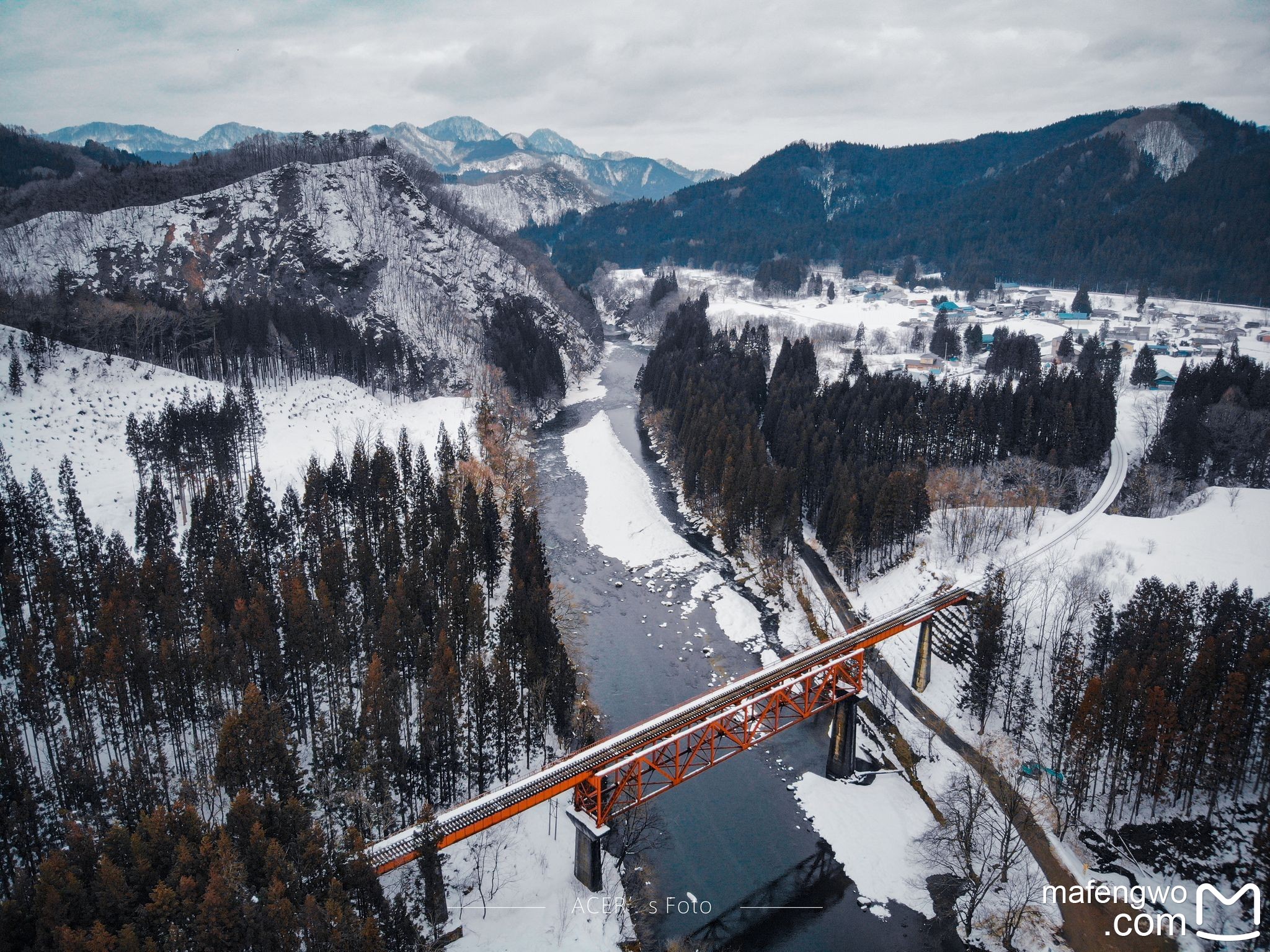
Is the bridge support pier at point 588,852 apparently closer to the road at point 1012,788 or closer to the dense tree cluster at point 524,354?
→ the road at point 1012,788

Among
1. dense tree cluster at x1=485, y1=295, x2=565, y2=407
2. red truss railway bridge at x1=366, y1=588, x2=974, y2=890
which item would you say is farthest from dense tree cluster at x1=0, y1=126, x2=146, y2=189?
red truss railway bridge at x1=366, y1=588, x2=974, y2=890

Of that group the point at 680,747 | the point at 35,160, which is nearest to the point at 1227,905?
the point at 680,747

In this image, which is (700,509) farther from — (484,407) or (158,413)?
(158,413)

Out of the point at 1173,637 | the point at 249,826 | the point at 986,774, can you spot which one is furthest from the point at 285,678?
the point at 1173,637

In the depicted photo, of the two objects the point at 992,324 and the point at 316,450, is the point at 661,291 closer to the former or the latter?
the point at 992,324

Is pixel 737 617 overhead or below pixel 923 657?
below

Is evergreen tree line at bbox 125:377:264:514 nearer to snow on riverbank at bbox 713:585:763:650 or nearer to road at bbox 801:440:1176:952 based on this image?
snow on riverbank at bbox 713:585:763:650
